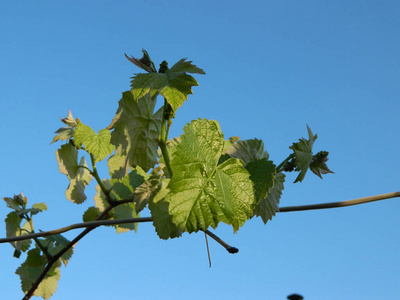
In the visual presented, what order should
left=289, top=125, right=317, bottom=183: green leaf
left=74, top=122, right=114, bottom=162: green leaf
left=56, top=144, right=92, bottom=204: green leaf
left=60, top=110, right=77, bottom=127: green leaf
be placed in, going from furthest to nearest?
left=56, top=144, right=92, bottom=204: green leaf < left=60, top=110, right=77, bottom=127: green leaf < left=74, top=122, right=114, bottom=162: green leaf < left=289, top=125, right=317, bottom=183: green leaf

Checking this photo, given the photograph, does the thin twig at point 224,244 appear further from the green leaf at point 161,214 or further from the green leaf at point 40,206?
the green leaf at point 40,206

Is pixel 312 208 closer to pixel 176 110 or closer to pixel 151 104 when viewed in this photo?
pixel 176 110

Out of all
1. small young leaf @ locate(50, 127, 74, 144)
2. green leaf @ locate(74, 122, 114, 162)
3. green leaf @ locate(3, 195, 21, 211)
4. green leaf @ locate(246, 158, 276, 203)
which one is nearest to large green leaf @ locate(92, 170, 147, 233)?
green leaf @ locate(74, 122, 114, 162)

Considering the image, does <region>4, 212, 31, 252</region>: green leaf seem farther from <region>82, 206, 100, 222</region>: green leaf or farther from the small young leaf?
the small young leaf

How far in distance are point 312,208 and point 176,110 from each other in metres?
0.37

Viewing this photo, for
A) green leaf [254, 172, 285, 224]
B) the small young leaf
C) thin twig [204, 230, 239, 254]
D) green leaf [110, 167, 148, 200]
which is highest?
the small young leaf

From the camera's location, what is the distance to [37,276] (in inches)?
76.6

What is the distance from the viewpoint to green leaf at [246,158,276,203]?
1010mm

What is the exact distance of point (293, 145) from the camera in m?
1.15

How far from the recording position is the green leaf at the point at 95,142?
4.73 ft

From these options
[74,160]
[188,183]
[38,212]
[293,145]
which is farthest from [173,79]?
[38,212]

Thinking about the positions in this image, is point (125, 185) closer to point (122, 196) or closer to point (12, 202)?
point (122, 196)

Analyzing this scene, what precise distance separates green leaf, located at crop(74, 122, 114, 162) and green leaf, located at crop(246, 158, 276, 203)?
0.57 m

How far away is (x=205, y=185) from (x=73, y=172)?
990 mm
